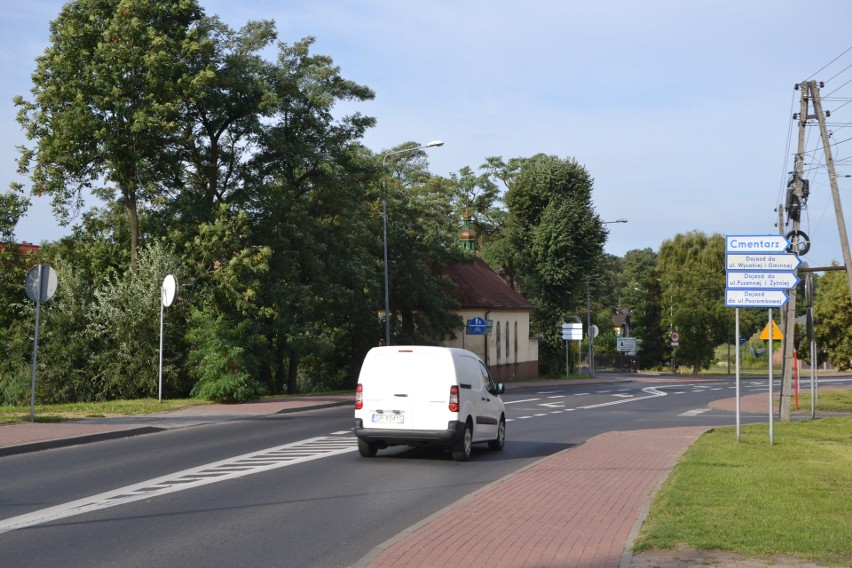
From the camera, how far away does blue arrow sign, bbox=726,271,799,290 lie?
18.0 m

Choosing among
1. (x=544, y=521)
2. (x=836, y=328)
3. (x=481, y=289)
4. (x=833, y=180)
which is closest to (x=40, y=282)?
(x=544, y=521)

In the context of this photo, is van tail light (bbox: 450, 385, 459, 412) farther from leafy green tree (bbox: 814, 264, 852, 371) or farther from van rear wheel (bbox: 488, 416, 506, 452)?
leafy green tree (bbox: 814, 264, 852, 371)

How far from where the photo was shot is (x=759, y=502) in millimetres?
10422

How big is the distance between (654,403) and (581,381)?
2190cm

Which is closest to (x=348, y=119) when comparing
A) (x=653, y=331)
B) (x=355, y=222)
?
(x=355, y=222)

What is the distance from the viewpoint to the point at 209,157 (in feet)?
111

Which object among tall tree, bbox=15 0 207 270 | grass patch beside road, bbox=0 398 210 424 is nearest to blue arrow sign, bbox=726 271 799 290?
grass patch beside road, bbox=0 398 210 424

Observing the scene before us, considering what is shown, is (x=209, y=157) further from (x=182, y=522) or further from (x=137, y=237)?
(x=182, y=522)

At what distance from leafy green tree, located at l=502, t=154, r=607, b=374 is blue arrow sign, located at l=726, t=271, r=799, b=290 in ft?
145

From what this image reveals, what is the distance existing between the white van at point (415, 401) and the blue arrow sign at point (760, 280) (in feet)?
19.4

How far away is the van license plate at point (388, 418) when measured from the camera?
1532cm

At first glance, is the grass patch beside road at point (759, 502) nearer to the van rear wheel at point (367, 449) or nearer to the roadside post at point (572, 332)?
the van rear wheel at point (367, 449)

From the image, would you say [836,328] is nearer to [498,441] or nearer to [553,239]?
[553,239]

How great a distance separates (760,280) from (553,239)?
147 ft
